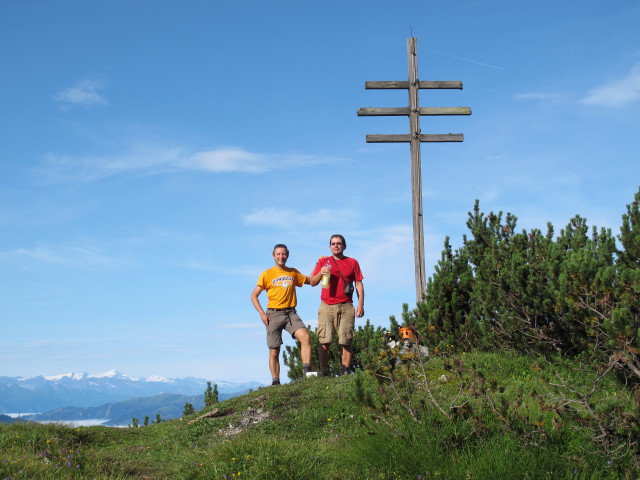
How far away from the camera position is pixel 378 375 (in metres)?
6.05

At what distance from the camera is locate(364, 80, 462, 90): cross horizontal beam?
1255 cm

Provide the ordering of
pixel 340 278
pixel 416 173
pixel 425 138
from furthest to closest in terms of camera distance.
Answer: pixel 425 138
pixel 416 173
pixel 340 278

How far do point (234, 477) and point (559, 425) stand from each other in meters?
2.91

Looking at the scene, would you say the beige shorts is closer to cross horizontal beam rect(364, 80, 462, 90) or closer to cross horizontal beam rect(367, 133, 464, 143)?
cross horizontal beam rect(367, 133, 464, 143)

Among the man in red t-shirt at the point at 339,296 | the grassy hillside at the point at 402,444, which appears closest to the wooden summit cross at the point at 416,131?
the man in red t-shirt at the point at 339,296

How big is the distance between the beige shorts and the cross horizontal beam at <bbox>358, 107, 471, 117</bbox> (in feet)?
14.5

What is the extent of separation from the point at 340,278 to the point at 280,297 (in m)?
0.99

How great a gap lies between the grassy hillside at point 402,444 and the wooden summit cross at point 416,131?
416 centimetres

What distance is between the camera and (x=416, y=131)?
12359 millimetres

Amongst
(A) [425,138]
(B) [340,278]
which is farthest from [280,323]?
(A) [425,138]

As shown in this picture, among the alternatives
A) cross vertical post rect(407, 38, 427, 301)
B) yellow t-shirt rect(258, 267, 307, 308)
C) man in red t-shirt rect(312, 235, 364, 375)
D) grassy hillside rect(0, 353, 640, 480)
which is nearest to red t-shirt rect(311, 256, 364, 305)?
man in red t-shirt rect(312, 235, 364, 375)

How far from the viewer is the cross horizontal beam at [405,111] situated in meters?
12.3

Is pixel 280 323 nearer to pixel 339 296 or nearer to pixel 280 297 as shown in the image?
pixel 280 297

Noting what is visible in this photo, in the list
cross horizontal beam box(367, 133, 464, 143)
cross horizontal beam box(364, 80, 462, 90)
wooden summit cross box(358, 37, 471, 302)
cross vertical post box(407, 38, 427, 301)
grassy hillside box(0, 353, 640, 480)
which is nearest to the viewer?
grassy hillside box(0, 353, 640, 480)
